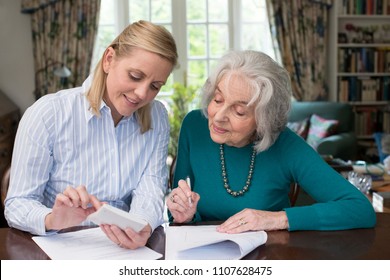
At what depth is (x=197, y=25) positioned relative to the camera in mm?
5289

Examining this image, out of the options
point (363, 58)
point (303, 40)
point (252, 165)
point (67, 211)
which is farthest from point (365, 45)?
point (67, 211)

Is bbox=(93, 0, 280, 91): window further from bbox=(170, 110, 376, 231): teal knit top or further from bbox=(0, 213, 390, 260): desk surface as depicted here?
bbox=(0, 213, 390, 260): desk surface

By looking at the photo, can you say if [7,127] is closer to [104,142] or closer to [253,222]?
[104,142]

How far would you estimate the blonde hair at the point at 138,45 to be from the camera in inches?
48.4

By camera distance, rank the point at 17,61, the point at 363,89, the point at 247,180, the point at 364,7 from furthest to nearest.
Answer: the point at 363,89
the point at 364,7
the point at 17,61
the point at 247,180

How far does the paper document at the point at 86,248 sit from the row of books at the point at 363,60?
4.64 metres

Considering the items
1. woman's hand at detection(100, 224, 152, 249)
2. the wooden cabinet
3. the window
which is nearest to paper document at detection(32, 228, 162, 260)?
woman's hand at detection(100, 224, 152, 249)

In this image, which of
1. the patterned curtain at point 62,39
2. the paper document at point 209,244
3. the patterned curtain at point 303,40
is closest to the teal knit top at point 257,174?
the paper document at point 209,244

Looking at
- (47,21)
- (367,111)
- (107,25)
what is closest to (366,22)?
(367,111)

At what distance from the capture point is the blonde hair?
4.03 ft

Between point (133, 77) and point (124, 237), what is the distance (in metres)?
0.41

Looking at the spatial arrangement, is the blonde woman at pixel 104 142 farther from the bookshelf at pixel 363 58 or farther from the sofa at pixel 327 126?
the bookshelf at pixel 363 58

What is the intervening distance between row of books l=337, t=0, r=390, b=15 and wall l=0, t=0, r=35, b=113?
3187mm

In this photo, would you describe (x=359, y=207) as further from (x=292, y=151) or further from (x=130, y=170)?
(x=130, y=170)
